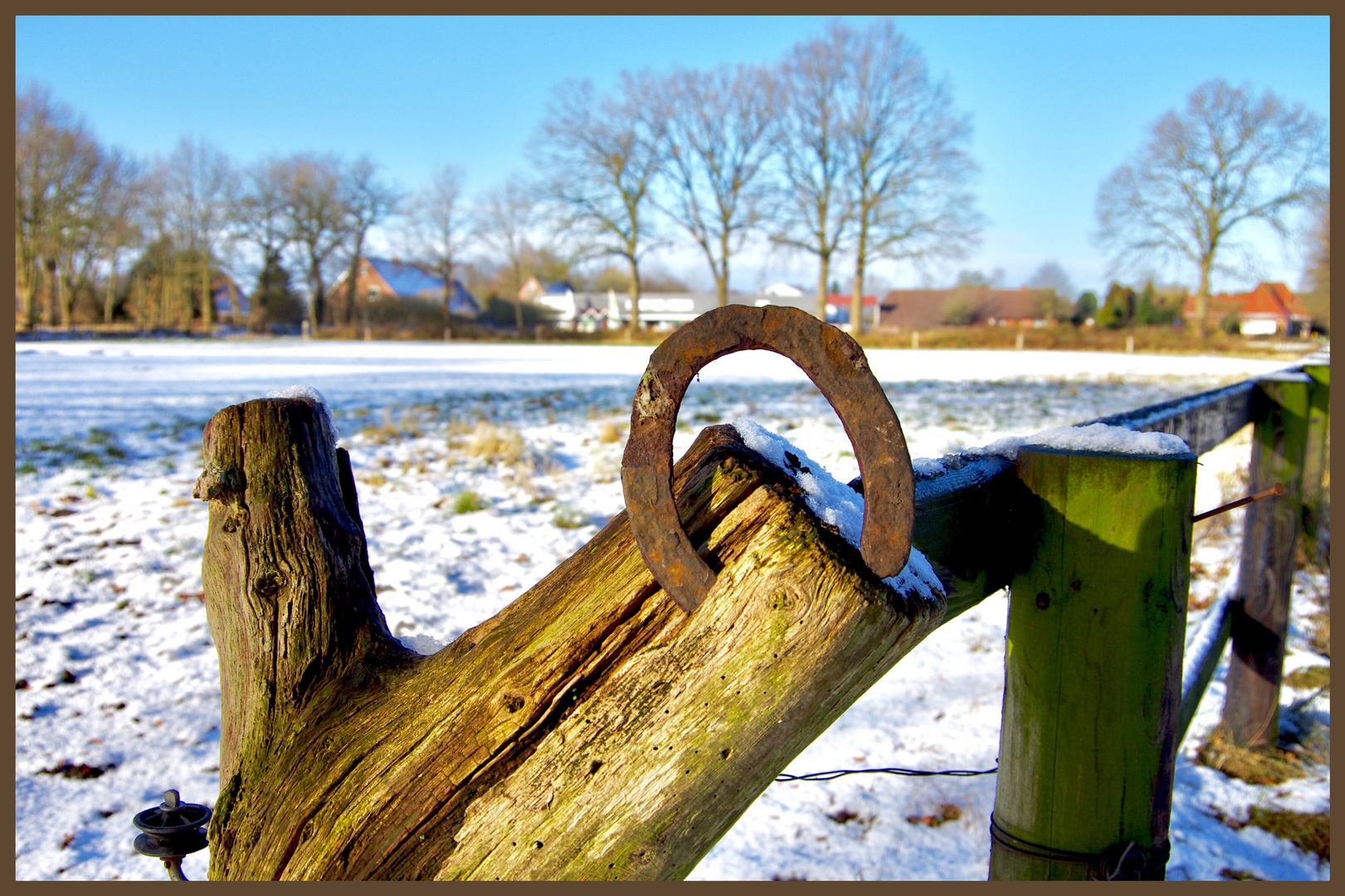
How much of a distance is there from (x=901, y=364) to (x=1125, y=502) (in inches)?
893

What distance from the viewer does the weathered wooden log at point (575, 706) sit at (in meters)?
0.79

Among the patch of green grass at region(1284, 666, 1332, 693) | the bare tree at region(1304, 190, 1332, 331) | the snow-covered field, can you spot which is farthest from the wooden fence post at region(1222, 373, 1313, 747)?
the bare tree at region(1304, 190, 1332, 331)

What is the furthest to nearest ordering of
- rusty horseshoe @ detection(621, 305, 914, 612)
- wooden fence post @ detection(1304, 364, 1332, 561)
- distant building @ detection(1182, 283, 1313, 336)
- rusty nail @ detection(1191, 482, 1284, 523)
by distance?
1. distant building @ detection(1182, 283, 1313, 336)
2. wooden fence post @ detection(1304, 364, 1332, 561)
3. rusty nail @ detection(1191, 482, 1284, 523)
4. rusty horseshoe @ detection(621, 305, 914, 612)

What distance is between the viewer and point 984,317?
229 feet

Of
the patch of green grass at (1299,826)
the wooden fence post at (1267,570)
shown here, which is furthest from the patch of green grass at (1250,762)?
Result: the patch of green grass at (1299,826)

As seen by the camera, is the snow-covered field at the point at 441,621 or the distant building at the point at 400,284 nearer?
the snow-covered field at the point at 441,621

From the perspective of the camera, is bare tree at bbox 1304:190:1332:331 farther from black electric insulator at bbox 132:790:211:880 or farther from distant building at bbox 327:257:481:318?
distant building at bbox 327:257:481:318

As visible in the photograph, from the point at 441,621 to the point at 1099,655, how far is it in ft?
12.1

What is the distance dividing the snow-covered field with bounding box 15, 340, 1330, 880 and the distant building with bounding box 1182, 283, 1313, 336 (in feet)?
226

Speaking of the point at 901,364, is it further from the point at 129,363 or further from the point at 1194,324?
the point at 1194,324

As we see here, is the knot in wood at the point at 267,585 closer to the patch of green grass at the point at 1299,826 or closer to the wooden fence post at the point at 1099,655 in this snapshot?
the wooden fence post at the point at 1099,655

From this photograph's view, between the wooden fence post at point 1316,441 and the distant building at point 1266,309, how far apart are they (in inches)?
2760

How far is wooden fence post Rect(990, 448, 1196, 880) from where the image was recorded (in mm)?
1182

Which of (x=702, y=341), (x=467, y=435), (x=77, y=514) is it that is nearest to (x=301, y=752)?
(x=702, y=341)
